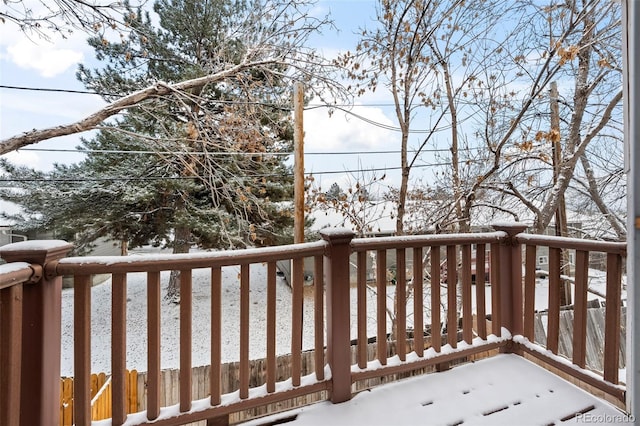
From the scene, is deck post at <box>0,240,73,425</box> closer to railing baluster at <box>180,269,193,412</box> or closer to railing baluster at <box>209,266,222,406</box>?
railing baluster at <box>180,269,193,412</box>

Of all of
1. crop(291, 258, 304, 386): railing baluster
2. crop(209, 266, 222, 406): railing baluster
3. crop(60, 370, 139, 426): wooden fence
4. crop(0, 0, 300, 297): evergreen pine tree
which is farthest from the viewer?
crop(0, 0, 300, 297): evergreen pine tree

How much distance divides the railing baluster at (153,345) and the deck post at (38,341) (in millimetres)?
353

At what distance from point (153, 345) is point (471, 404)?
1772 millimetres

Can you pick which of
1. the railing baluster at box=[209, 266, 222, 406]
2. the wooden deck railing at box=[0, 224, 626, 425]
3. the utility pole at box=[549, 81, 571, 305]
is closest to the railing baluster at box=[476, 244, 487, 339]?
the wooden deck railing at box=[0, 224, 626, 425]

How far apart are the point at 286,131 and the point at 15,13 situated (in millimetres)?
3988

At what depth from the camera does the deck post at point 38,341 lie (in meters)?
1.30

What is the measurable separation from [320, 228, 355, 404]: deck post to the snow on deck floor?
0.13 meters

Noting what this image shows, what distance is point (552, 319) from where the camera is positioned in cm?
219

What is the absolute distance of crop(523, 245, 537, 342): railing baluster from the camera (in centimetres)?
234

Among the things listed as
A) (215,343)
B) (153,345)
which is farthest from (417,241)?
(153,345)

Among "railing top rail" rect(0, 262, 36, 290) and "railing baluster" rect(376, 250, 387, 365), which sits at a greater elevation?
"railing top rail" rect(0, 262, 36, 290)

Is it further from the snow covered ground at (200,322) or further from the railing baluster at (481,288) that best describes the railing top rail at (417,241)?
the snow covered ground at (200,322)

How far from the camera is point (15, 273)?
1.19 meters

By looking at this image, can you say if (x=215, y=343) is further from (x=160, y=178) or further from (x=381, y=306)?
(x=160, y=178)
